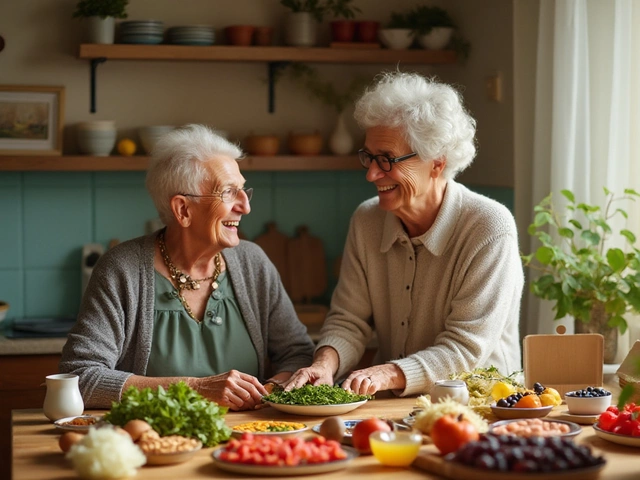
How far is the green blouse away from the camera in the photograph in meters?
2.77

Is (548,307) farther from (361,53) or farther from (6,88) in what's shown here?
(6,88)

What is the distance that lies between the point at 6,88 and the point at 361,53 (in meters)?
1.58

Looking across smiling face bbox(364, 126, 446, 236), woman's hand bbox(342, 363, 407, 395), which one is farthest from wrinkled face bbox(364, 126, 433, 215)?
woman's hand bbox(342, 363, 407, 395)

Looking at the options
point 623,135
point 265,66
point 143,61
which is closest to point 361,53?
point 265,66

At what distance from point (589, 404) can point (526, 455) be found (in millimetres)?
625

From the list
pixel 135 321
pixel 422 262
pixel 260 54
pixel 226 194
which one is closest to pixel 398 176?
pixel 422 262

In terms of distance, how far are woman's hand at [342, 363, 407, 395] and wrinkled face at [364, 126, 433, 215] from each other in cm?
50

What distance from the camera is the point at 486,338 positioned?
2676 millimetres

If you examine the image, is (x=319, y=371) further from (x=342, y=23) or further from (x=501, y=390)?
(x=342, y=23)

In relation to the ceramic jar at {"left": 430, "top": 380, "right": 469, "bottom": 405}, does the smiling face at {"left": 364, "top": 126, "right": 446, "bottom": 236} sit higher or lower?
higher

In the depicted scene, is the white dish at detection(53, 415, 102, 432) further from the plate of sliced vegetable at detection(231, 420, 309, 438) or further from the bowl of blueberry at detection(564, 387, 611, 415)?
the bowl of blueberry at detection(564, 387, 611, 415)

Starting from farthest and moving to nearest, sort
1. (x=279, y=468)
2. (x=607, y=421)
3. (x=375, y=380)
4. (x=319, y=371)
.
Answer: (x=319, y=371)
(x=375, y=380)
(x=607, y=421)
(x=279, y=468)

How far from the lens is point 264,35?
4.34 meters

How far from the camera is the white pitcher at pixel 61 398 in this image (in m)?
2.30
